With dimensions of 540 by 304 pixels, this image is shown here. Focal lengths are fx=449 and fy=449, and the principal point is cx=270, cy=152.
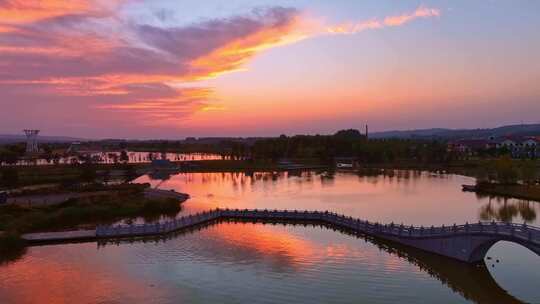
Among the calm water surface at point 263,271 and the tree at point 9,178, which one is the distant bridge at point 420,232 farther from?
the tree at point 9,178

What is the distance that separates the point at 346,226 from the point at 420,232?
749 cm

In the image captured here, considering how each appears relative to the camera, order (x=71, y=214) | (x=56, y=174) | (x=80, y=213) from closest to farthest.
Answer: (x=71, y=214)
(x=80, y=213)
(x=56, y=174)

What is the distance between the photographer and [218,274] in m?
24.7

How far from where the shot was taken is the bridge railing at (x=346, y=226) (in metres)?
23.9

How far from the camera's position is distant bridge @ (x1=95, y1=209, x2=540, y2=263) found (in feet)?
78.3

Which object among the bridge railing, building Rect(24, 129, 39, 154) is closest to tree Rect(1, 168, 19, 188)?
the bridge railing

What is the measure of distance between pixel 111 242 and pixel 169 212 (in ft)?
43.5

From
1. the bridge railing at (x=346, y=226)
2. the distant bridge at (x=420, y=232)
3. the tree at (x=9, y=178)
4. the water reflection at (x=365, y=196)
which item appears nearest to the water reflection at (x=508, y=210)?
the water reflection at (x=365, y=196)

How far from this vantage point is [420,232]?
2959 centimetres

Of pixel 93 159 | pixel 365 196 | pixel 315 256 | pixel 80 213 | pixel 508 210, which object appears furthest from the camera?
pixel 93 159

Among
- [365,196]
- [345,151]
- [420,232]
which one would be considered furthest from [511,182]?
[345,151]

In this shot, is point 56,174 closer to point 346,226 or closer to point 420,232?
point 346,226

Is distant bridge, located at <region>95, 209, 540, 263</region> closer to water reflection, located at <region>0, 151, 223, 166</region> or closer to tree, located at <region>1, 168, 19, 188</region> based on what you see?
tree, located at <region>1, 168, 19, 188</region>

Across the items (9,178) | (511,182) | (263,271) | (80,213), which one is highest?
(9,178)
